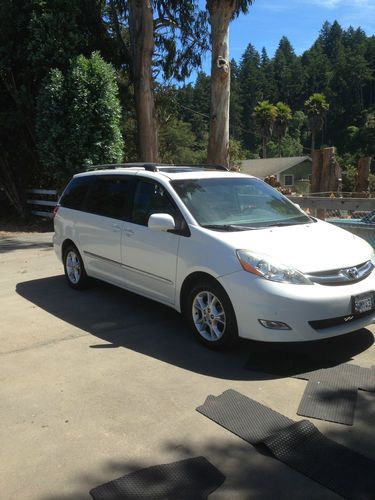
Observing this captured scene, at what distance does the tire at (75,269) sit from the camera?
274 inches

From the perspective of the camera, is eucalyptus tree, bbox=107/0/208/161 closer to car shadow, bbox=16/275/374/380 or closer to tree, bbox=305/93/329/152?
car shadow, bbox=16/275/374/380

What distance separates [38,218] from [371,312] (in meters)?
13.2

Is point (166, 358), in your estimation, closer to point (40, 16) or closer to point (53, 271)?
point (53, 271)

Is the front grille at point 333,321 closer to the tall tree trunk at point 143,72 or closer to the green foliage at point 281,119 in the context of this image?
the tall tree trunk at point 143,72

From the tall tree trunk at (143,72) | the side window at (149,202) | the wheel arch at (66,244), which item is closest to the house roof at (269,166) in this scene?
the tall tree trunk at (143,72)

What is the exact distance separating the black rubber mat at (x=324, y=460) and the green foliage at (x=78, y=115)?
35.7 ft

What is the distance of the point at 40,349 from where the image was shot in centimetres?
496

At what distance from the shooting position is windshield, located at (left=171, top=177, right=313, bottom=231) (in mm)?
5145

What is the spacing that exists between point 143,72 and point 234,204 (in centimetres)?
1066

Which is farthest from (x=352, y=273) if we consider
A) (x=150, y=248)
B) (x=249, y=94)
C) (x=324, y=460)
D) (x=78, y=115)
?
(x=249, y=94)

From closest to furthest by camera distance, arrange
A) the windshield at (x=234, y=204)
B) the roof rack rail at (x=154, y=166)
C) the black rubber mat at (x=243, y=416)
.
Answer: the black rubber mat at (x=243, y=416) < the windshield at (x=234, y=204) < the roof rack rail at (x=154, y=166)

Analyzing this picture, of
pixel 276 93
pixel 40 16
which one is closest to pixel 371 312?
pixel 40 16

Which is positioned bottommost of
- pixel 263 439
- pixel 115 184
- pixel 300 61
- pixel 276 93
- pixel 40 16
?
pixel 263 439

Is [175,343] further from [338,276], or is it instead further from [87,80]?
[87,80]
